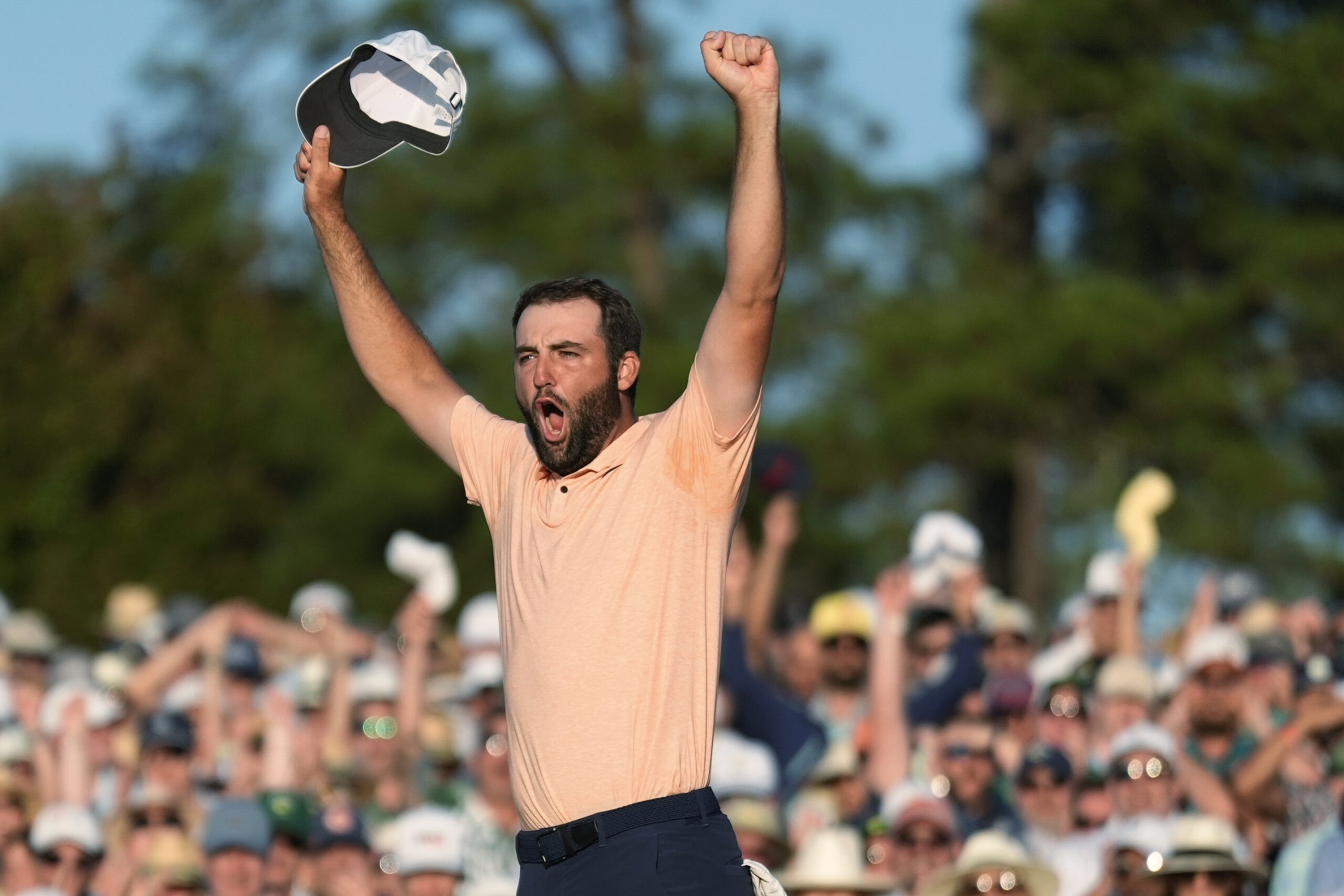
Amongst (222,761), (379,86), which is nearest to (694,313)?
(222,761)

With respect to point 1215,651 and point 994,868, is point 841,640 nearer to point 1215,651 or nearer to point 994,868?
point 1215,651

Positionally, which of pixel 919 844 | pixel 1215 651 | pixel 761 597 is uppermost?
pixel 761 597

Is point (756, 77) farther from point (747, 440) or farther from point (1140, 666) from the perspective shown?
point (1140, 666)

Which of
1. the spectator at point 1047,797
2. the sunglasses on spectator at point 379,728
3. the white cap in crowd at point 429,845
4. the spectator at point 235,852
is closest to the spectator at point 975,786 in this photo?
→ the spectator at point 1047,797

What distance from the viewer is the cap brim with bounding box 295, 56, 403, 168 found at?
5.18 meters

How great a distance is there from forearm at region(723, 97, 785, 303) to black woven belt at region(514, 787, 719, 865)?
0.99m

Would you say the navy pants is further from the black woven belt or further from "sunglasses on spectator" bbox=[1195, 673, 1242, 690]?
"sunglasses on spectator" bbox=[1195, 673, 1242, 690]

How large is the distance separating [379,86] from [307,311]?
22448 millimetres

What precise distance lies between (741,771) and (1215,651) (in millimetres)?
2175

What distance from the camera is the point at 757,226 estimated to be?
449cm

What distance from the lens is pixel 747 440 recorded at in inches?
184

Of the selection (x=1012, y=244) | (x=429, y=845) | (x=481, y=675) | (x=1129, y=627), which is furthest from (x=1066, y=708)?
(x=1012, y=244)

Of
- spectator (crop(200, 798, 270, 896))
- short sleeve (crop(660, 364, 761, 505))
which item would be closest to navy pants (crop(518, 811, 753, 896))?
short sleeve (crop(660, 364, 761, 505))

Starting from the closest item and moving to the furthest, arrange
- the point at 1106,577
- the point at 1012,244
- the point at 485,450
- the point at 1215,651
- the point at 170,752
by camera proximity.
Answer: the point at 485,450, the point at 170,752, the point at 1215,651, the point at 1106,577, the point at 1012,244
